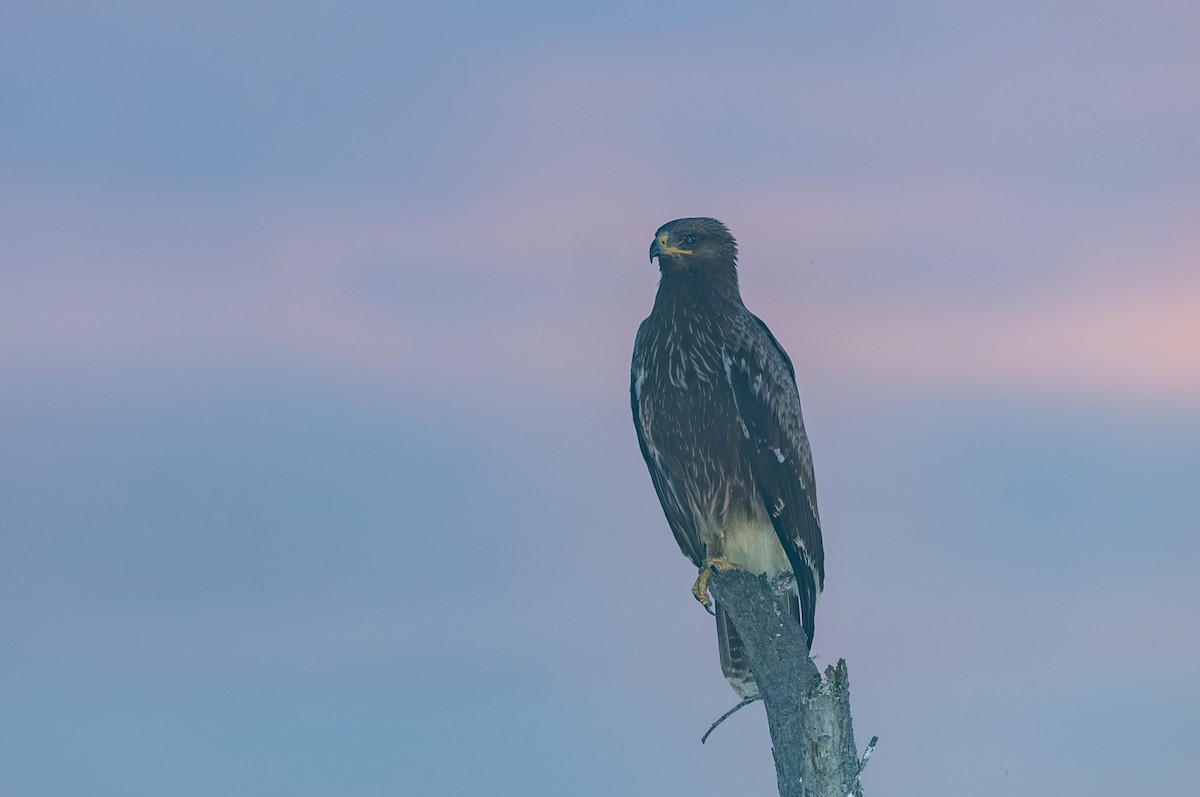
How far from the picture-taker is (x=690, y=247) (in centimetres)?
1197

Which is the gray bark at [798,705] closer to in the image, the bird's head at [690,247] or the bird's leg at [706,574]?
the bird's leg at [706,574]

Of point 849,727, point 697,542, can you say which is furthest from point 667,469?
point 849,727

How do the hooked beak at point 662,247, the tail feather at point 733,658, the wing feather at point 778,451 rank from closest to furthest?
the tail feather at point 733,658 → the wing feather at point 778,451 → the hooked beak at point 662,247

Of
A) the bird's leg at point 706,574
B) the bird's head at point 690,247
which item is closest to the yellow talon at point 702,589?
the bird's leg at point 706,574

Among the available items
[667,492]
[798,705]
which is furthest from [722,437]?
[798,705]

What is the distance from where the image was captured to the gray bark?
948cm

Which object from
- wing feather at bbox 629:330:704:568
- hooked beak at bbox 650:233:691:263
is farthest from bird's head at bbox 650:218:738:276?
wing feather at bbox 629:330:704:568

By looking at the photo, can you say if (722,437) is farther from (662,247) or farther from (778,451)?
(662,247)

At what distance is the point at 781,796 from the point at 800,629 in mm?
1362

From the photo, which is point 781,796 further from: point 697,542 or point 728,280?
point 728,280

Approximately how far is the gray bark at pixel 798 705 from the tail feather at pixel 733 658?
54cm

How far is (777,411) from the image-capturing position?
1149 centimetres

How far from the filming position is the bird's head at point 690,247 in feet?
39.0

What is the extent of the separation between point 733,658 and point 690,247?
148 inches
